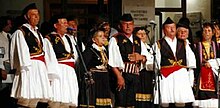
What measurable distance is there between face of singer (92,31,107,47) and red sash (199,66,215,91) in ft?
5.22

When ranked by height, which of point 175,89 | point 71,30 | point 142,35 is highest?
point 71,30

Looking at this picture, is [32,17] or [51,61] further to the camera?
[51,61]

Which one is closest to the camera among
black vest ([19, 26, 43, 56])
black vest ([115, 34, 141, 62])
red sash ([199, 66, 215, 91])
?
black vest ([19, 26, 43, 56])

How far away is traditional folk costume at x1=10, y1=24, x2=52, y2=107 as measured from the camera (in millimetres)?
7363

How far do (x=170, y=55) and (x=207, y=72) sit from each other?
687 millimetres

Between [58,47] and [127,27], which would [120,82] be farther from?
[58,47]

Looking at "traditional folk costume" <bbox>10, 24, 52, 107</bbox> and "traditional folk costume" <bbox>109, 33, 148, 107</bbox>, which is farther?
"traditional folk costume" <bbox>109, 33, 148, 107</bbox>

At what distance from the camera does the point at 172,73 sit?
8.59 m

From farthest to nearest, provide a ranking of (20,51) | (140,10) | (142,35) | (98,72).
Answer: (140,10) → (142,35) → (98,72) → (20,51)

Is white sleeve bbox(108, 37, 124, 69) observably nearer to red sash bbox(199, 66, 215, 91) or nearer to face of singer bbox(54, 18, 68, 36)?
face of singer bbox(54, 18, 68, 36)

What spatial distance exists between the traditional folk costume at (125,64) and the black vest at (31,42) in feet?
3.93

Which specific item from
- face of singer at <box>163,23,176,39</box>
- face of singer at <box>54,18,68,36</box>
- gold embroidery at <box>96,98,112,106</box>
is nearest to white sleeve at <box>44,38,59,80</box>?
face of singer at <box>54,18,68,36</box>

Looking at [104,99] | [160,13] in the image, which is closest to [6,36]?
[104,99]

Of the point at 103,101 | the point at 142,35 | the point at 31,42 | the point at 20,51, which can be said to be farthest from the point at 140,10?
the point at 20,51
